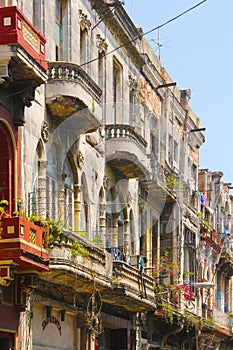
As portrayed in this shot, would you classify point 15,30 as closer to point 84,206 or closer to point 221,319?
point 84,206

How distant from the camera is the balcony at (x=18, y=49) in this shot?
1580 cm

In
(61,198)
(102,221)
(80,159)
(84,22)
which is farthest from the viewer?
(102,221)

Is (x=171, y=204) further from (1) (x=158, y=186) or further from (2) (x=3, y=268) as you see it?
(2) (x=3, y=268)

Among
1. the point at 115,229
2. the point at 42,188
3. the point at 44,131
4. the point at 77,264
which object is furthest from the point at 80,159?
the point at 115,229

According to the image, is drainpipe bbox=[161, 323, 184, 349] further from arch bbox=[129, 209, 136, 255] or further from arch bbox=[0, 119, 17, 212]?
arch bbox=[0, 119, 17, 212]

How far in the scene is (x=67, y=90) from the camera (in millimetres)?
19766

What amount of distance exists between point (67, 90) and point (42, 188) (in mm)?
2226

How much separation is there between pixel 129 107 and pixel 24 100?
10633 millimetres

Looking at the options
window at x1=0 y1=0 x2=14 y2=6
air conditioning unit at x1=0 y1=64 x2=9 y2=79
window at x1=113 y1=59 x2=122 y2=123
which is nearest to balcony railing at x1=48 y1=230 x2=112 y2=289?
air conditioning unit at x1=0 y1=64 x2=9 y2=79

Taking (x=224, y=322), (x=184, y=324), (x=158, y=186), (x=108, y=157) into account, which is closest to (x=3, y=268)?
(x=108, y=157)

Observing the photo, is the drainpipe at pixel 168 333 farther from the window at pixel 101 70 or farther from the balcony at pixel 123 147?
the window at pixel 101 70

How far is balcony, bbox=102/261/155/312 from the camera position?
22.2 meters

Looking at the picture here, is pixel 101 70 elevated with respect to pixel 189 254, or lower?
elevated

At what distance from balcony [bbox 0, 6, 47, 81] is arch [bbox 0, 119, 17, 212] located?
1.05 metres
